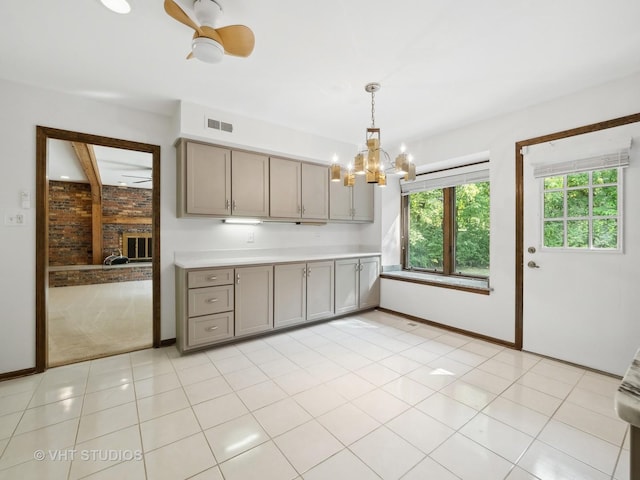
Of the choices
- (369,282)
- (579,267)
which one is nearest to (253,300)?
(369,282)

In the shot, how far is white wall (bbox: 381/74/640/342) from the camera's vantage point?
2.54 m

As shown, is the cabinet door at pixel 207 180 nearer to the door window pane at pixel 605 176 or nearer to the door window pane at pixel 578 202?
the door window pane at pixel 578 202

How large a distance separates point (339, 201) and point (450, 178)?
5.22ft

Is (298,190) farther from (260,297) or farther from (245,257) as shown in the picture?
(260,297)

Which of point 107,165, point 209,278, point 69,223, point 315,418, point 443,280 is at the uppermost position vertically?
point 107,165

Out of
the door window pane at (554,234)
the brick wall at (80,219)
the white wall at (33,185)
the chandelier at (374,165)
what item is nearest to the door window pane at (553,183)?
the door window pane at (554,234)

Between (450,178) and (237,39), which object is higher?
(237,39)

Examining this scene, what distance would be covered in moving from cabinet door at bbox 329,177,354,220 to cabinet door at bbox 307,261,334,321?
31.4 inches

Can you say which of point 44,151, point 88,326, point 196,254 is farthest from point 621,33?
point 88,326

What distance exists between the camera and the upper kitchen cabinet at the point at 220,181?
3018 millimetres

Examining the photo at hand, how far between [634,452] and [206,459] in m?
1.79

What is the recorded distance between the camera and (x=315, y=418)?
1923 millimetres

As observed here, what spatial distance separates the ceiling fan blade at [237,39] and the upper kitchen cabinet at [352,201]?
8.27ft

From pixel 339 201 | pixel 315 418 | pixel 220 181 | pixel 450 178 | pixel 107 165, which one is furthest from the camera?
pixel 107 165
